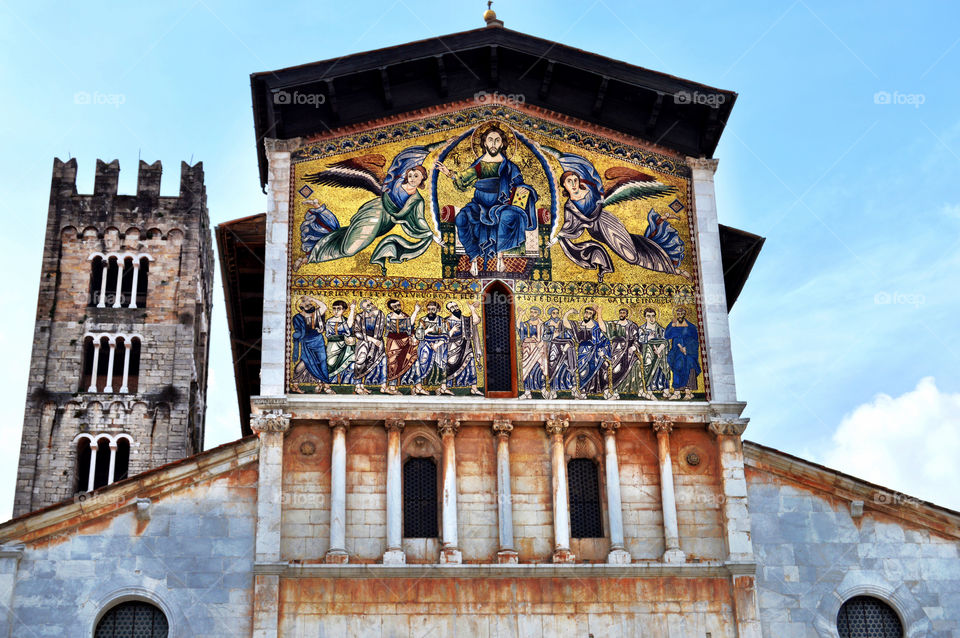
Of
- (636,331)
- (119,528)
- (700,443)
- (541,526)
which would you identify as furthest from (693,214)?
(119,528)

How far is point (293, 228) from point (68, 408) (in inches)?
1311

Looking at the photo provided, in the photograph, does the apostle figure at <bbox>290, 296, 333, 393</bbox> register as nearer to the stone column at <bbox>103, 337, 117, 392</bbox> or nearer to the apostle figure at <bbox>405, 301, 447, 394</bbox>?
the apostle figure at <bbox>405, 301, 447, 394</bbox>

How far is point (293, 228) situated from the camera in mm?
22188

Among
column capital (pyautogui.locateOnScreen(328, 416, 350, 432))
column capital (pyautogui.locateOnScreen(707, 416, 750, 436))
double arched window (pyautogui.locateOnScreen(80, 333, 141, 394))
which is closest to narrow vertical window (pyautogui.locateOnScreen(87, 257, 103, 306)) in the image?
double arched window (pyautogui.locateOnScreen(80, 333, 141, 394))

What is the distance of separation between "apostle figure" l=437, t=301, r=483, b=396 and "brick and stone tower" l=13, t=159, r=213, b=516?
103 ft

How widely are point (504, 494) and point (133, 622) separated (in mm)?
5868

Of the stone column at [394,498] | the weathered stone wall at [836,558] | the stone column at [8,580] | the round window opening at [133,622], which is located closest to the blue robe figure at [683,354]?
the weathered stone wall at [836,558]

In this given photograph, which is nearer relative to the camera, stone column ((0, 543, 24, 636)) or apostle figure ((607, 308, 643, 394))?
stone column ((0, 543, 24, 636))

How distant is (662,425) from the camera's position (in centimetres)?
2116

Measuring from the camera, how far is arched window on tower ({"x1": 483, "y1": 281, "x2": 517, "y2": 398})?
21.5 m

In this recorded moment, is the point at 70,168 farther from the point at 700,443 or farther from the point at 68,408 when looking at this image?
A: the point at 700,443

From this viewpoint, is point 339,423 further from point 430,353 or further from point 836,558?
point 836,558

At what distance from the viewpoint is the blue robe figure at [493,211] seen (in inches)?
886

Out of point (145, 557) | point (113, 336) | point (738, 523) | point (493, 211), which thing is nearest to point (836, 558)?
point (738, 523)
